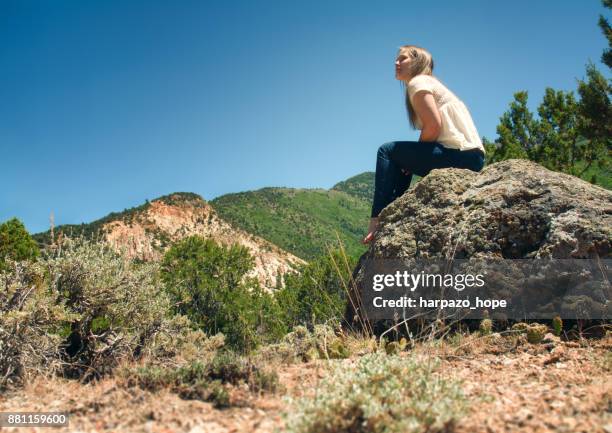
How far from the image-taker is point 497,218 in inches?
162

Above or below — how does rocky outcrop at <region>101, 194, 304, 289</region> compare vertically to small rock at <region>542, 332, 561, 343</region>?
above

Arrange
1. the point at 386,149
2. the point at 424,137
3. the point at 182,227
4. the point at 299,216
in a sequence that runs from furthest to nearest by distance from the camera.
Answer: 1. the point at 299,216
2. the point at 182,227
3. the point at 386,149
4. the point at 424,137

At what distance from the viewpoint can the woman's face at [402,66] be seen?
178 inches

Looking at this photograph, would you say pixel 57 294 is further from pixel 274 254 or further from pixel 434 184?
pixel 274 254

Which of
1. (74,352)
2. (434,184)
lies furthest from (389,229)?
(74,352)

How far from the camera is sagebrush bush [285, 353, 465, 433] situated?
2.01 metres

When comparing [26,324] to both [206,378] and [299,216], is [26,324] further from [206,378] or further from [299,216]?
[299,216]

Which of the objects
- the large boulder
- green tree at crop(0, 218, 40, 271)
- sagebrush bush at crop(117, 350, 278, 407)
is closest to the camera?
sagebrush bush at crop(117, 350, 278, 407)

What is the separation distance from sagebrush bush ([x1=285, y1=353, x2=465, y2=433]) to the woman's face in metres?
3.04

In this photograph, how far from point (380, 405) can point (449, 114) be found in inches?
119

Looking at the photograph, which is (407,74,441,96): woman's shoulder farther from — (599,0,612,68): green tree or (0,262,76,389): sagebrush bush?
(599,0,612,68): green tree

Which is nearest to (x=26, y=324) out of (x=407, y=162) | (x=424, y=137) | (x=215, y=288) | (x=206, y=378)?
(x=206, y=378)

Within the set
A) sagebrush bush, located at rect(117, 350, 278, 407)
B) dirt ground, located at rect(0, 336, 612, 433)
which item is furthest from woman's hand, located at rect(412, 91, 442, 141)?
sagebrush bush, located at rect(117, 350, 278, 407)

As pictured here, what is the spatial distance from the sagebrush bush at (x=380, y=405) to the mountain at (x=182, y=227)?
59856 mm
